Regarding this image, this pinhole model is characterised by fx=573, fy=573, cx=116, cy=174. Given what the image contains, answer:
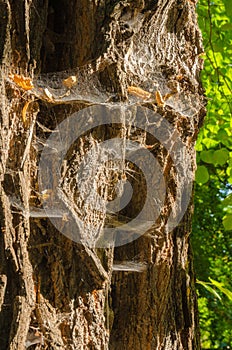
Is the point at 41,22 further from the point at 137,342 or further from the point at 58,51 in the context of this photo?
the point at 137,342

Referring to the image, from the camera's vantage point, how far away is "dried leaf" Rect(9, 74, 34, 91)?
1456mm

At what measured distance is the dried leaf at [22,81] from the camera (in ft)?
4.78

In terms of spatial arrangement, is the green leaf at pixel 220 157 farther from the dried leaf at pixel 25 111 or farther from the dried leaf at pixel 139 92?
the dried leaf at pixel 25 111

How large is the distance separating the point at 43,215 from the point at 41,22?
1.74 ft

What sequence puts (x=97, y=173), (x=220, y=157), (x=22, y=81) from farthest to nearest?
(x=220, y=157) → (x=97, y=173) → (x=22, y=81)

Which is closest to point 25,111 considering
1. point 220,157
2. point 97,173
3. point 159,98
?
point 97,173

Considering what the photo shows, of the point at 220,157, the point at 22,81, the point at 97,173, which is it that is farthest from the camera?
the point at 220,157

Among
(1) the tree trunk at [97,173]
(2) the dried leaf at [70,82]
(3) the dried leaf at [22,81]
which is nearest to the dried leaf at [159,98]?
(1) the tree trunk at [97,173]

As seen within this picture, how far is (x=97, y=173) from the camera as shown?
5.26 feet

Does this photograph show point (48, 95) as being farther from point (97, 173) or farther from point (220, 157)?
point (220, 157)

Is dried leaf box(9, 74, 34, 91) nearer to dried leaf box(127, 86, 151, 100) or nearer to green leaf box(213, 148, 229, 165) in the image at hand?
dried leaf box(127, 86, 151, 100)

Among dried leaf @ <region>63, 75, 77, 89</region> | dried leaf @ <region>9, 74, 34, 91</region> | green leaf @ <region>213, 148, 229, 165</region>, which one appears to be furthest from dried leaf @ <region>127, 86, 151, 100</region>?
green leaf @ <region>213, 148, 229, 165</region>

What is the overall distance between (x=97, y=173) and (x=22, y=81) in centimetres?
33

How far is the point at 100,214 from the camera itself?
161cm
